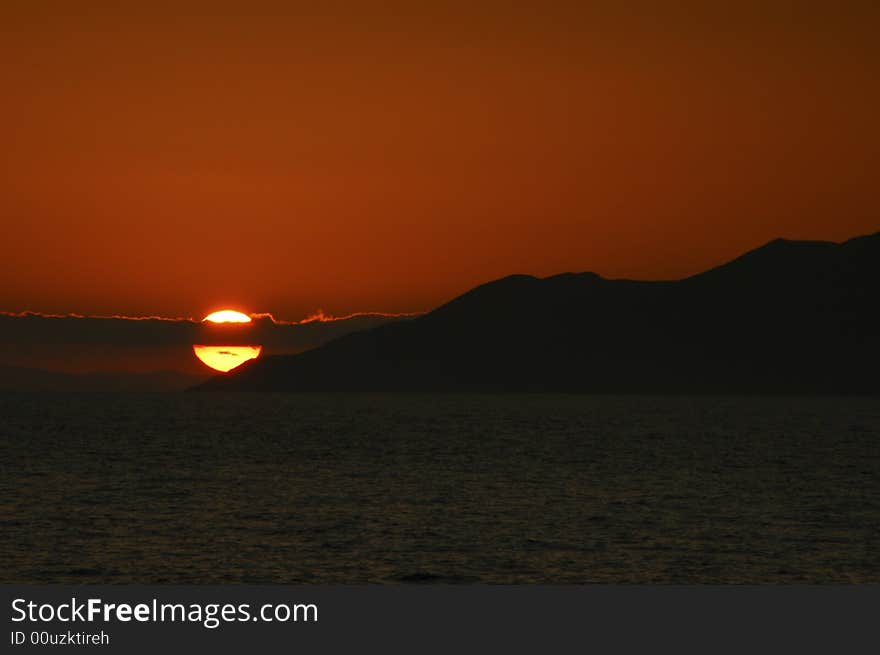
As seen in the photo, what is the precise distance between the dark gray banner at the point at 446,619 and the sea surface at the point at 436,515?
17568 mm

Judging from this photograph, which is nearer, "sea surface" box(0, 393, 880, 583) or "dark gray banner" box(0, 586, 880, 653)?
"dark gray banner" box(0, 586, 880, 653)

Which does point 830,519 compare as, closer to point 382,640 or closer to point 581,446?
point 382,640

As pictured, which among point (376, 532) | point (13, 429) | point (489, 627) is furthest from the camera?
point (13, 429)

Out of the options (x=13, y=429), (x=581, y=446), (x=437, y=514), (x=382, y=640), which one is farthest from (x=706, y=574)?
(x=13, y=429)

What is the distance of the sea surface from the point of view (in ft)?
149

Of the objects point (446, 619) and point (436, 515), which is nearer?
point (446, 619)

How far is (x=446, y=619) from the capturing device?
24281 mm

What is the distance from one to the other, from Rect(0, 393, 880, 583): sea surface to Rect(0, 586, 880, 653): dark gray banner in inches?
692

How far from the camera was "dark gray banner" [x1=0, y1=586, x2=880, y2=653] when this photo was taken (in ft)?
74.6

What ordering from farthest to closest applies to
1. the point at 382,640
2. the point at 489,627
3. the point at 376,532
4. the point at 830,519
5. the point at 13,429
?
the point at 13,429, the point at 830,519, the point at 376,532, the point at 489,627, the point at 382,640

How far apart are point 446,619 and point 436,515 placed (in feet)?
125

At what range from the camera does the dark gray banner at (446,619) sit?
22.8 m

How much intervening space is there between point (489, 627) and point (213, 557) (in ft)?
81.4

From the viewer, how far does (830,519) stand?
61.6m
